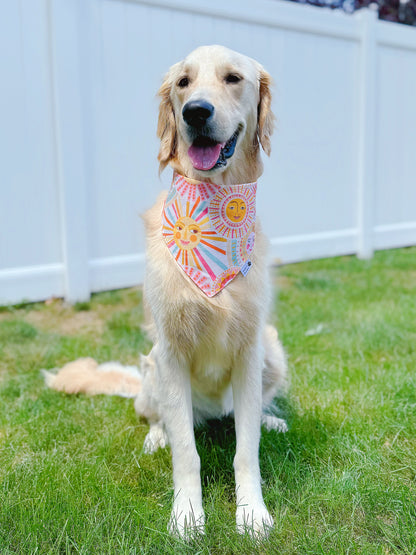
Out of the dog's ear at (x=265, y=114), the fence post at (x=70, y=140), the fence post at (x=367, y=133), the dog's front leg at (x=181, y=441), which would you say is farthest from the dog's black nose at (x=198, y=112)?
the fence post at (x=367, y=133)

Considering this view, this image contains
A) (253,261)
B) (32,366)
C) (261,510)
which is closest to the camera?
(261,510)

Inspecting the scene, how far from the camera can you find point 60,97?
3.89m

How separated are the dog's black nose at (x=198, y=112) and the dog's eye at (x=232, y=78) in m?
0.21

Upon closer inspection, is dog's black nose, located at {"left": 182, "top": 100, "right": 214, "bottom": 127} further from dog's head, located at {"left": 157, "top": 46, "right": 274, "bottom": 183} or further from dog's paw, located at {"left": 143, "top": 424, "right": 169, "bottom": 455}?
dog's paw, located at {"left": 143, "top": 424, "right": 169, "bottom": 455}

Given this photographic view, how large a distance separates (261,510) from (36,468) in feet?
2.65

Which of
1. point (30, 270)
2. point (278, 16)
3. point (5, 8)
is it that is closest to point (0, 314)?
point (30, 270)

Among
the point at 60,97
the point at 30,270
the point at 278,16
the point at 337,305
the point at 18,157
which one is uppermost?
the point at 278,16

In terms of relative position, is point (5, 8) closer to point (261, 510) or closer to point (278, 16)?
point (278, 16)

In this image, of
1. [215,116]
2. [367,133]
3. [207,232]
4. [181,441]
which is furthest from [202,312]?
[367,133]

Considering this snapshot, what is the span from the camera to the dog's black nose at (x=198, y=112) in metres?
1.59

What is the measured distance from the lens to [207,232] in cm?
180

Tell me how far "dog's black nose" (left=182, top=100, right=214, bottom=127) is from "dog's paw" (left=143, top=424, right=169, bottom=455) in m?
1.24

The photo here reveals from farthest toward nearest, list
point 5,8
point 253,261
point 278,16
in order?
point 278,16, point 5,8, point 253,261

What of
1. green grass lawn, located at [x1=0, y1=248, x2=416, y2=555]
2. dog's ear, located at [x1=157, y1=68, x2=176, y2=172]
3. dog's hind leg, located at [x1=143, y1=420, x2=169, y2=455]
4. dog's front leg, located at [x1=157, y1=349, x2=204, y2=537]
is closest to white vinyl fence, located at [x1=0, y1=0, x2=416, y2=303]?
green grass lawn, located at [x1=0, y1=248, x2=416, y2=555]
